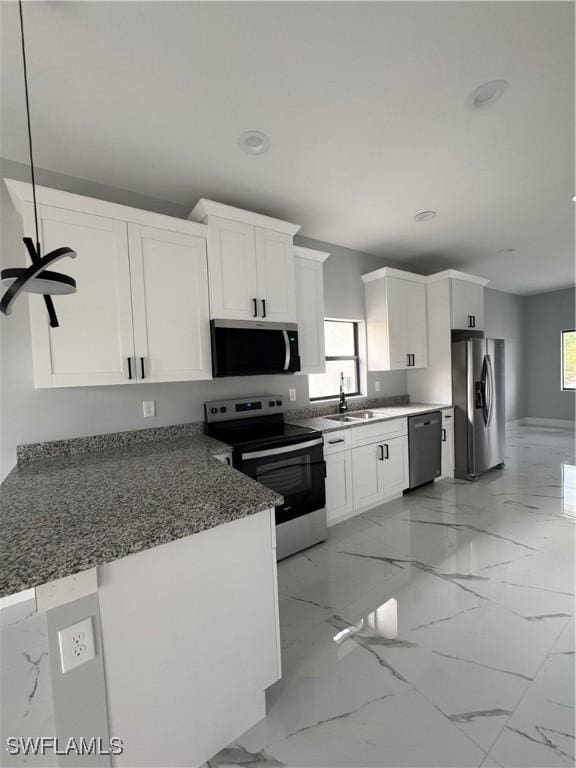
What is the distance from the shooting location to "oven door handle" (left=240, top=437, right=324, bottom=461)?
7.36 feet

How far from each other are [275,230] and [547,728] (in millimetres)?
3096

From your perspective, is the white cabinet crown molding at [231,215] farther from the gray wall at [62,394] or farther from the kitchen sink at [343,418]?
the kitchen sink at [343,418]

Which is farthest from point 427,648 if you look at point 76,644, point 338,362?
point 338,362

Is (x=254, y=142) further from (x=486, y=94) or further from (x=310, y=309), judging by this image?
(x=310, y=309)

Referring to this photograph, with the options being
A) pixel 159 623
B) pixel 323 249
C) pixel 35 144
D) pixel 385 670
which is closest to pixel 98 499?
pixel 159 623

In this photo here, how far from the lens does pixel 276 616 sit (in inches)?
51.9

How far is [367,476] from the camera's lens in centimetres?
317

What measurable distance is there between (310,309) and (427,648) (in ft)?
8.17

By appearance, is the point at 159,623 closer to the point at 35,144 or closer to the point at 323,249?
the point at 35,144

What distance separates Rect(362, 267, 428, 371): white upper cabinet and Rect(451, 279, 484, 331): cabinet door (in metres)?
0.37

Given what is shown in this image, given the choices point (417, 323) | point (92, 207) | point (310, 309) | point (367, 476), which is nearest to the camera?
point (92, 207)

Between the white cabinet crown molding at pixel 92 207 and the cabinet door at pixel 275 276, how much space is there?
0.48 metres

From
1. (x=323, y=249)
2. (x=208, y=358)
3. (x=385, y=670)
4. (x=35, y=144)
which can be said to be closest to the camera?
(x=385, y=670)

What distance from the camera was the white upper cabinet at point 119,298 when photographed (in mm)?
1865
